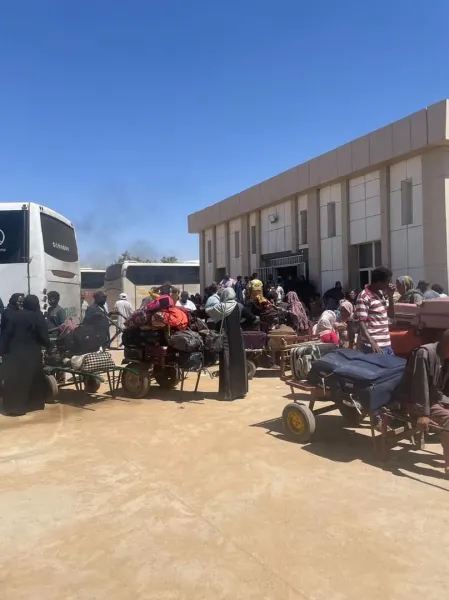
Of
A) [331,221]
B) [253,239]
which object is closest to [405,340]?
[331,221]

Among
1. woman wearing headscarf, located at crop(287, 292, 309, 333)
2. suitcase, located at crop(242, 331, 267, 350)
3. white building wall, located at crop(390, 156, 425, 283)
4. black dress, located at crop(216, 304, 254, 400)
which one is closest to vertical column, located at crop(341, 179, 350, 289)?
white building wall, located at crop(390, 156, 425, 283)

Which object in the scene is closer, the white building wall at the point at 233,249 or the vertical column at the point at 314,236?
the vertical column at the point at 314,236

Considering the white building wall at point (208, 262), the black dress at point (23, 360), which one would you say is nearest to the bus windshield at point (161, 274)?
the white building wall at point (208, 262)

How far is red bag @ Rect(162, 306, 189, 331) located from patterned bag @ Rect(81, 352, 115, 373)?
110cm

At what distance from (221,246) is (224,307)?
55.8 feet

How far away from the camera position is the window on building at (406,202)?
1362 cm

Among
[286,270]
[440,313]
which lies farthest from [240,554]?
[286,270]

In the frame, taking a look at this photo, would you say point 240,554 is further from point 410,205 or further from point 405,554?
point 410,205

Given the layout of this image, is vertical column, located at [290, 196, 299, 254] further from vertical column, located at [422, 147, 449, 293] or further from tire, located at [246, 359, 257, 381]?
tire, located at [246, 359, 257, 381]

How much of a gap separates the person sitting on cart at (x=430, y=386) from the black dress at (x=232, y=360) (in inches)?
136

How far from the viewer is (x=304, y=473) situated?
4.62m

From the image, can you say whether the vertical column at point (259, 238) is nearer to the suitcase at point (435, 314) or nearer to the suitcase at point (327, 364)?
the suitcase at point (435, 314)

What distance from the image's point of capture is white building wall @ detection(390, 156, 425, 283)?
43.0 feet

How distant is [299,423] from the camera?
5535mm
